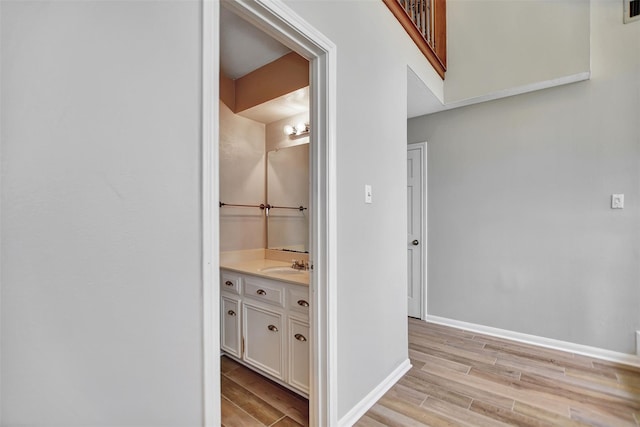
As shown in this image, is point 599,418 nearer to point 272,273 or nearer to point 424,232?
point 424,232

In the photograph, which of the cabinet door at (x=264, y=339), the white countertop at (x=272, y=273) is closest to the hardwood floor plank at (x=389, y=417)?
the cabinet door at (x=264, y=339)

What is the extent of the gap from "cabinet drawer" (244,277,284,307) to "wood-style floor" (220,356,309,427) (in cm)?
59

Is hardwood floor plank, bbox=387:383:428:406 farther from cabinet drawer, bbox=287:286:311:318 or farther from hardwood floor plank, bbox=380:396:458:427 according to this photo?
cabinet drawer, bbox=287:286:311:318

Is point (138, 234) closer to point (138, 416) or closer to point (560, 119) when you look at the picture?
point (138, 416)

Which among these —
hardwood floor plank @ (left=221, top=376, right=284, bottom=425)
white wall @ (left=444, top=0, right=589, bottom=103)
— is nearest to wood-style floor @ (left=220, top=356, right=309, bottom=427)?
hardwood floor plank @ (left=221, top=376, right=284, bottom=425)

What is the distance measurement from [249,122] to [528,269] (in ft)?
9.54

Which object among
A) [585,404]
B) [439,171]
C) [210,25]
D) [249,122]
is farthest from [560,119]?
[210,25]

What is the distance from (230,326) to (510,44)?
11.0ft

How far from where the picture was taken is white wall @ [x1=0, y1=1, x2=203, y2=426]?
26.5 inches

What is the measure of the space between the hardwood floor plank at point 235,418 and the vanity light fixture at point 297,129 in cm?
209

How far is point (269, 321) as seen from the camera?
2109mm

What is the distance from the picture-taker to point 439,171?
11.0 feet

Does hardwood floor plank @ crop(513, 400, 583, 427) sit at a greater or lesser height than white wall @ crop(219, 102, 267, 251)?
lesser

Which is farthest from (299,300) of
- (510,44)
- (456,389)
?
(510,44)
